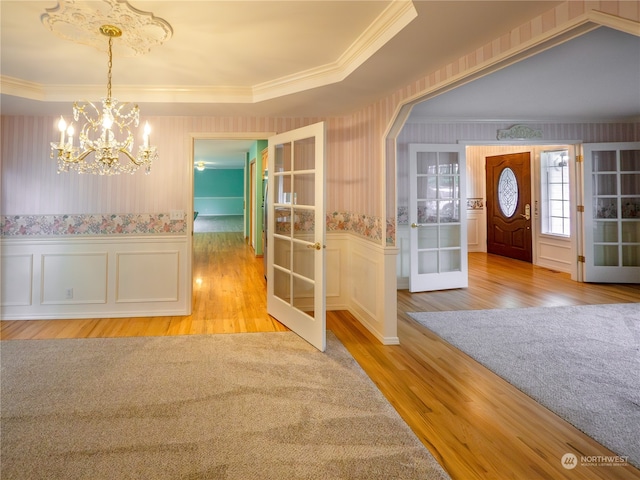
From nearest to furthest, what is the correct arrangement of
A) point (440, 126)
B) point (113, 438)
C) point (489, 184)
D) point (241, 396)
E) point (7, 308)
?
point (113, 438), point (241, 396), point (7, 308), point (440, 126), point (489, 184)

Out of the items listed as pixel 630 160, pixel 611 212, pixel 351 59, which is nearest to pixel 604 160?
pixel 630 160

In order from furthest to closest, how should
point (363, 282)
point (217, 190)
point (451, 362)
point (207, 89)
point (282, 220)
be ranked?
point (217, 190) < point (363, 282) < point (282, 220) < point (207, 89) < point (451, 362)

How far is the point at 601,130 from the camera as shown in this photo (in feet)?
19.2

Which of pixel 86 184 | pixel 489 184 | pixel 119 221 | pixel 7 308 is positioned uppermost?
pixel 489 184

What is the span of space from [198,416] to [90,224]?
2963mm

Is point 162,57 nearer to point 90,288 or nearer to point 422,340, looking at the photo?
point 90,288

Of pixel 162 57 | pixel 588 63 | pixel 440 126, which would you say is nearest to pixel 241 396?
pixel 162 57

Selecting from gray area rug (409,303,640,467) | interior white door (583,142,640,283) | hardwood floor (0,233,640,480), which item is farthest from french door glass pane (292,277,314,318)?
interior white door (583,142,640,283)

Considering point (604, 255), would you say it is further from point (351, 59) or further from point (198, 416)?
point (198, 416)

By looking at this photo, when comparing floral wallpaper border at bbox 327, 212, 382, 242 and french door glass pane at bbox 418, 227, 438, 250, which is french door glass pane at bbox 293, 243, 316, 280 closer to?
floral wallpaper border at bbox 327, 212, 382, 242

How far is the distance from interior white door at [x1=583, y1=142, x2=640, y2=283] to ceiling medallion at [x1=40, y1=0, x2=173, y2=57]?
20.1ft

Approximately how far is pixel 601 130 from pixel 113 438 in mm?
7262

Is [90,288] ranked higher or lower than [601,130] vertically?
lower

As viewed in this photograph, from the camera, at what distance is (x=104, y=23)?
7.48 feet
